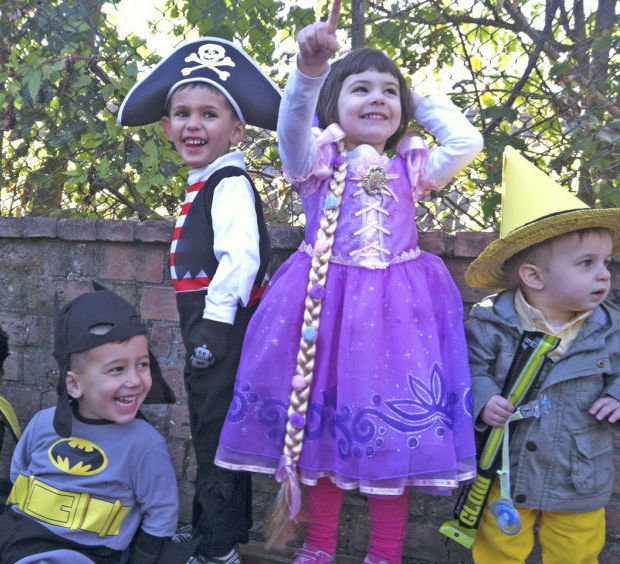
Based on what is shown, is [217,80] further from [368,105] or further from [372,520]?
[372,520]

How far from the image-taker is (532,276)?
7.16ft

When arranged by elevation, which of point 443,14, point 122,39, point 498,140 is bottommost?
point 498,140

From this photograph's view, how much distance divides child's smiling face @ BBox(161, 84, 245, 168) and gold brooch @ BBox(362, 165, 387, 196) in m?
0.57

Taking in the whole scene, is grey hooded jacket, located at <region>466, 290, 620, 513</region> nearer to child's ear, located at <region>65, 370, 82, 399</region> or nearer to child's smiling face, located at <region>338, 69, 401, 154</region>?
child's smiling face, located at <region>338, 69, 401, 154</region>

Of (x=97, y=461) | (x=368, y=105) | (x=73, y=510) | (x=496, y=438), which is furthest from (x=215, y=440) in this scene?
(x=368, y=105)

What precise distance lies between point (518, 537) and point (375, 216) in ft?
3.63

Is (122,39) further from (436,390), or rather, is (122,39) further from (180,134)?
(436,390)

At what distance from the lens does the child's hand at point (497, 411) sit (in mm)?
2094

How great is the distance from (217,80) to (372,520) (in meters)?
1.59

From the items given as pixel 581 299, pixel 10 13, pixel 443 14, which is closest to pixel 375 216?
pixel 581 299

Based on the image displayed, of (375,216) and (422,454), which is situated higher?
(375,216)

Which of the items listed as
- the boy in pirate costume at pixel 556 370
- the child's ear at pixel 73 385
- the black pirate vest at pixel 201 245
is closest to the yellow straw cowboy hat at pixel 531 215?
the boy in pirate costume at pixel 556 370

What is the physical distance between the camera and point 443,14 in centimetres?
279

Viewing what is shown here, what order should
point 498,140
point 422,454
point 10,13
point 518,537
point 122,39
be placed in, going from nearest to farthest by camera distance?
point 422,454, point 518,537, point 498,140, point 122,39, point 10,13
